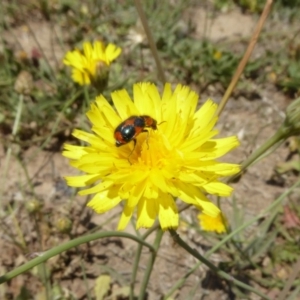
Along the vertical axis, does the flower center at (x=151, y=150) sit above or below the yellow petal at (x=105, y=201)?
above

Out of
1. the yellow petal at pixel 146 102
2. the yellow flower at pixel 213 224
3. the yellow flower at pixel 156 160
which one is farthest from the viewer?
the yellow flower at pixel 213 224

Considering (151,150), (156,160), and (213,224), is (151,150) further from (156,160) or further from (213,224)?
(213,224)

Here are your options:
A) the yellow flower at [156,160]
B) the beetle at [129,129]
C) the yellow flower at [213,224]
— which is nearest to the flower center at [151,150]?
the yellow flower at [156,160]

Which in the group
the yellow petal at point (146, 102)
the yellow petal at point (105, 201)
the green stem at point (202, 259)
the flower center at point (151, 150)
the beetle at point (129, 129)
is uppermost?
the yellow petal at point (146, 102)

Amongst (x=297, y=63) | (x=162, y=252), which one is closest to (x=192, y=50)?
Result: (x=297, y=63)

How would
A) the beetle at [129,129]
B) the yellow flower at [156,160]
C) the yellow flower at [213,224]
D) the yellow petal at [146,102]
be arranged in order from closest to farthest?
the yellow flower at [156,160]
the beetle at [129,129]
the yellow petal at [146,102]
the yellow flower at [213,224]

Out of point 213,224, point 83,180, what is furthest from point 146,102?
point 213,224

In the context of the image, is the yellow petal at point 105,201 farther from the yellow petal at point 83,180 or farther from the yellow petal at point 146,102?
the yellow petal at point 146,102

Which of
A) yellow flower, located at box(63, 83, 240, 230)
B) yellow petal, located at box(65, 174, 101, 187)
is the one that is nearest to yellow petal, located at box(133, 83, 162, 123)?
yellow flower, located at box(63, 83, 240, 230)

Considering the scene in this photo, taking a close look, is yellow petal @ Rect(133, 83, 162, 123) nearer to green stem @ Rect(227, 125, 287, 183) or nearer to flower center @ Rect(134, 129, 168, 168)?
flower center @ Rect(134, 129, 168, 168)
